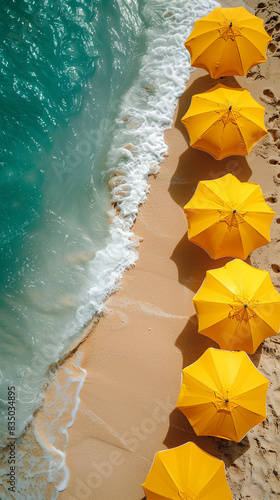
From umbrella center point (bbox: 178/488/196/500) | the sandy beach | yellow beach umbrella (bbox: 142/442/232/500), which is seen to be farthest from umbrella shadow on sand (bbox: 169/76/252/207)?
umbrella center point (bbox: 178/488/196/500)

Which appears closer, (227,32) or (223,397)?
(223,397)

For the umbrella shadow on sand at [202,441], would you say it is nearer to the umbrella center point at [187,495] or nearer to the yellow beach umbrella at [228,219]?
the umbrella center point at [187,495]

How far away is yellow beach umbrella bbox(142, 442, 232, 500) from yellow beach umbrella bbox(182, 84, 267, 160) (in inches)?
223

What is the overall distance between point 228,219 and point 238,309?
169 cm

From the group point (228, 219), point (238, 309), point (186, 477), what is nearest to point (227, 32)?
point (228, 219)

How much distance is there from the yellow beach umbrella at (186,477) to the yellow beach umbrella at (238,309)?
191 centimetres

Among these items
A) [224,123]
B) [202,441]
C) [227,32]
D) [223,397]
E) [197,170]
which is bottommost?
[202,441]

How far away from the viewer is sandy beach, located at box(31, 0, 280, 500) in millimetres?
7094

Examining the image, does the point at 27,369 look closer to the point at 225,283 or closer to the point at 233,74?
the point at 225,283

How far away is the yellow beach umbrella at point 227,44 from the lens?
8.73m

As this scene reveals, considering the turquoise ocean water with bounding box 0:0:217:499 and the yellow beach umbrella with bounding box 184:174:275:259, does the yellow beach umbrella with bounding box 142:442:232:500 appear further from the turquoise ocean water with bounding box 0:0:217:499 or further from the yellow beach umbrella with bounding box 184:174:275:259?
the yellow beach umbrella with bounding box 184:174:275:259

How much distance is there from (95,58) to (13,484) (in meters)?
9.28

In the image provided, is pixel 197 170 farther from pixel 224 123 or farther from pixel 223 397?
pixel 223 397

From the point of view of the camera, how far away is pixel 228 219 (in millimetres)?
7582
